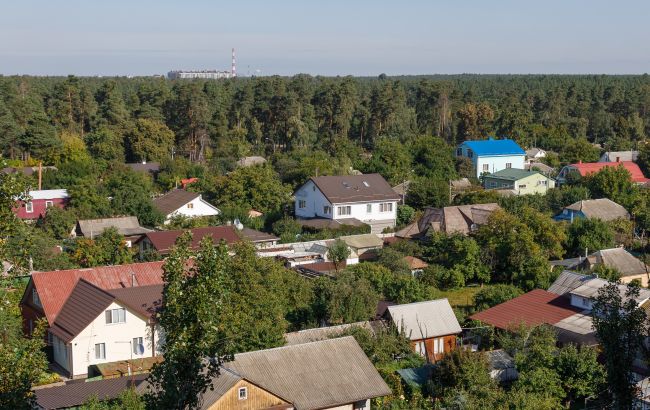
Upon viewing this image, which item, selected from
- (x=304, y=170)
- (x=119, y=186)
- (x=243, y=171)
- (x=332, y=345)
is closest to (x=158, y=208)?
(x=119, y=186)

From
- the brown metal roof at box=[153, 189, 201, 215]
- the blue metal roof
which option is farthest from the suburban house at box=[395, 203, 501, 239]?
the blue metal roof

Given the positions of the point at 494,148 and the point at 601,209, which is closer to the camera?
the point at 601,209

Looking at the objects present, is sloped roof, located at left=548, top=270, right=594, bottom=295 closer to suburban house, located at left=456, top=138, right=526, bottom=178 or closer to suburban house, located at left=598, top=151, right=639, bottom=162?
suburban house, located at left=456, top=138, right=526, bottom=178

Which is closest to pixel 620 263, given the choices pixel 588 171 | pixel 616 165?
pixel 588 171

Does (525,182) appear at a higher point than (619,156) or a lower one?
lower

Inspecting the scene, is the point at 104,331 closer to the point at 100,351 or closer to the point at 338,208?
the point at 100,351

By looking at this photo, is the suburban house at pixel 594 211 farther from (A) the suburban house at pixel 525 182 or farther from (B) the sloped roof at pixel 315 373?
(B) the sloped roof at pixel 315 373

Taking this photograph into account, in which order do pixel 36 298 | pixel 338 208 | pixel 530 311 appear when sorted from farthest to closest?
1. pixel 338 208
2. pixel 530 311
3. pixel 36 298

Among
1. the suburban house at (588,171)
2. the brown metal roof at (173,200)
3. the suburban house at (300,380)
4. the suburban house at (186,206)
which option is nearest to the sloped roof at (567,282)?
the suburban house at (300,380)
